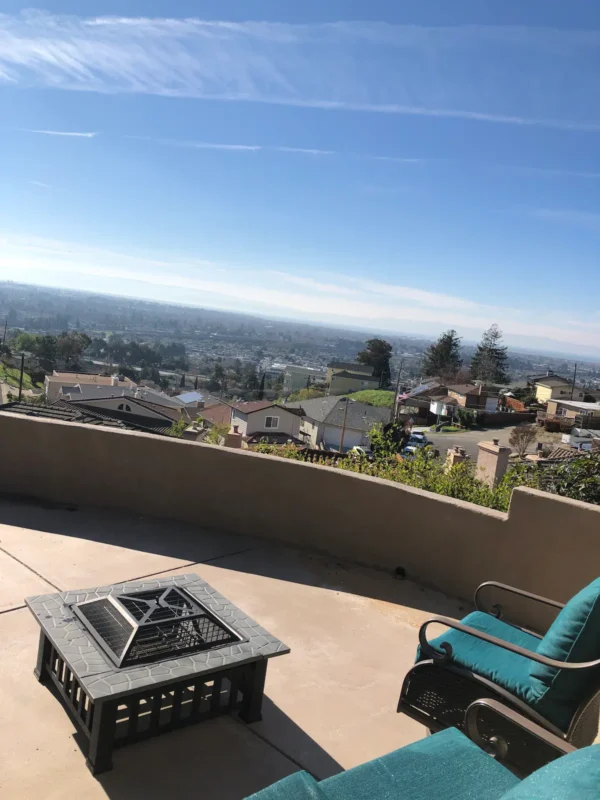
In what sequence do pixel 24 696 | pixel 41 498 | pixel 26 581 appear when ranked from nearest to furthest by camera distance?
1. pixel 24 696
2. pixel 26 581
3. pixel 41 498

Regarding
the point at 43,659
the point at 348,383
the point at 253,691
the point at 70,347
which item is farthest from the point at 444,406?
the point at 43,659

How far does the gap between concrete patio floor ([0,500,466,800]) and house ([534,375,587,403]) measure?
5654cm

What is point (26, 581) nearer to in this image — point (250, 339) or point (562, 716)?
point (562, 716)

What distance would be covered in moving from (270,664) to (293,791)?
1721mm

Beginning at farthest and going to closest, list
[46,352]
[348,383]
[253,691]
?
[348,383] < [46,352] < [253,691]

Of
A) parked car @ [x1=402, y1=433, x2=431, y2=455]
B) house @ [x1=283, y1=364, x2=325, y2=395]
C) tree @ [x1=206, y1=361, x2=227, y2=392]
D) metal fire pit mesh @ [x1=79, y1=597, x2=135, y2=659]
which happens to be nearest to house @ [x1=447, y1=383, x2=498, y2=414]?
parked car @ [x1=402, y1=433, x2=431, y2=455]

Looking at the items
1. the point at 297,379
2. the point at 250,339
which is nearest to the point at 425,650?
the point at 297,379

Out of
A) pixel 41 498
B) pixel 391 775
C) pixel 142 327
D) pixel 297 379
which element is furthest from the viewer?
pixel 142 327

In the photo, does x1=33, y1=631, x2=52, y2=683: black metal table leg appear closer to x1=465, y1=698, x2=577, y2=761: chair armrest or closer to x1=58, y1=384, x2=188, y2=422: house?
x1=465, y1=698, x2=577, y2=761: chair armrest

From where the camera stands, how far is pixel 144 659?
2.30 metres

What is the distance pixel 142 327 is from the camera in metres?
138

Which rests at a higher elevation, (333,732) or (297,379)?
(333,732)

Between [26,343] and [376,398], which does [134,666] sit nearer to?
[376,398]

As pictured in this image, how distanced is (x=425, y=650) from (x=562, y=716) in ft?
1.76
